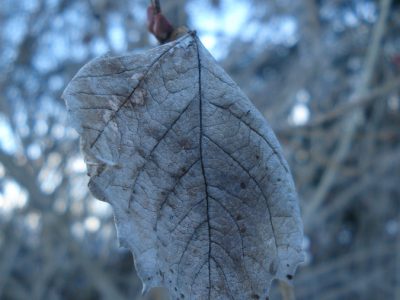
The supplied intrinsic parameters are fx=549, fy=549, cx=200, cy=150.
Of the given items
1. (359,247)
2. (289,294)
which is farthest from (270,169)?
(359,247)

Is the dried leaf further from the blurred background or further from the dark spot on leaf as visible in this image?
the blurred background

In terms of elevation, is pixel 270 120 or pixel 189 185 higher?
pixel 270 120

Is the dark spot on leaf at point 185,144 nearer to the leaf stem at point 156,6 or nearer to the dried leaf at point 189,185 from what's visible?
the dried leaf at point 189,185

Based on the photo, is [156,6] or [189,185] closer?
[189,185]

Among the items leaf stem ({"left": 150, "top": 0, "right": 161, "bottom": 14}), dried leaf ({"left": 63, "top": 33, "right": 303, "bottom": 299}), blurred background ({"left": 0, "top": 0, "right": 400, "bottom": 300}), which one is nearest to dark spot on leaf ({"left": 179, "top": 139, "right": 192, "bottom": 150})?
dried leaf ({"left": 63, "top": 33, "right": 303, "bottom": 299})

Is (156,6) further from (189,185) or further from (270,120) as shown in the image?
(270,120)

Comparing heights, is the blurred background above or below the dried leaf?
above

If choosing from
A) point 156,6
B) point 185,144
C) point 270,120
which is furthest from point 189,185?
point 270,120

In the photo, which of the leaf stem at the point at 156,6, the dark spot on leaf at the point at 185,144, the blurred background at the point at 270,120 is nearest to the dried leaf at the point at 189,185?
the dark spot on leaf at the point at 185,144
